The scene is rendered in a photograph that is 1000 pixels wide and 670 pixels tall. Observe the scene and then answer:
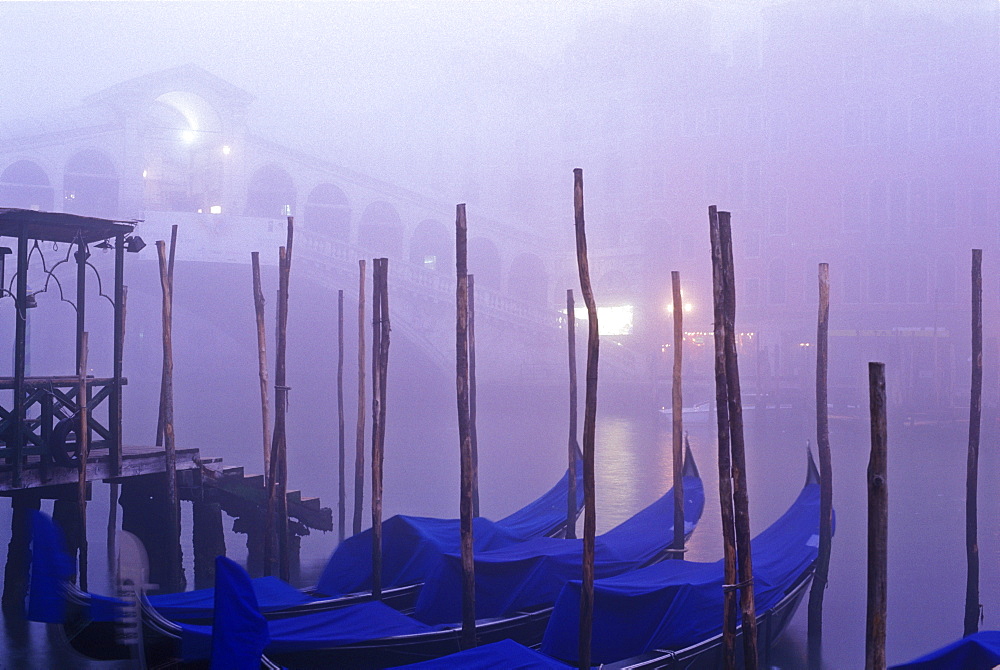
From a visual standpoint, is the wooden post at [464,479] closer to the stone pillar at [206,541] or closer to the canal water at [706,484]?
the canal water at [706,484]

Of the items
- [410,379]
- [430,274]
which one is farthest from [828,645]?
[410,379]

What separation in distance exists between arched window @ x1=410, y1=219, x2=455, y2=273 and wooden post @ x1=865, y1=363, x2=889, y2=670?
87.4 feet

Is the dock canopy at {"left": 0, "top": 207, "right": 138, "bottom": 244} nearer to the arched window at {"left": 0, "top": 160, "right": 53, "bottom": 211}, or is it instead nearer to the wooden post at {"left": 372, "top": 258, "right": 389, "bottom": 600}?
the wooden post at {"left": 372, "top": 258, "right": 389, "bottom": 600}

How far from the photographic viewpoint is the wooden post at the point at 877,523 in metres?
3.53

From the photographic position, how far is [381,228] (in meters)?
29.2

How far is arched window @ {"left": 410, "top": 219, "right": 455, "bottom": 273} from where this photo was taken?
30.2 m

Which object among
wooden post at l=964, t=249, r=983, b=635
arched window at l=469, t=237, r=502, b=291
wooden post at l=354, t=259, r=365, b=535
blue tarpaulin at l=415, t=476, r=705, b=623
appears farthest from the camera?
arched window at l=469, t=237, r=502, b=291

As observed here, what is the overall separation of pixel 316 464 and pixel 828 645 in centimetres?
1102

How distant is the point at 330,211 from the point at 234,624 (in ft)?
81.1

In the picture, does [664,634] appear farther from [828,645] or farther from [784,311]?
[784,311]

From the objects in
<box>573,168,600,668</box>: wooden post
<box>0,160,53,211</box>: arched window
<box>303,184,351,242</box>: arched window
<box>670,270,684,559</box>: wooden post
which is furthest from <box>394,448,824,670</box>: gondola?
<box>303,184,351,242</box>: arched window

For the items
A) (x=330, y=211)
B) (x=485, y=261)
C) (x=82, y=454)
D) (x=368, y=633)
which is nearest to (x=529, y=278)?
(x=485, y=261)

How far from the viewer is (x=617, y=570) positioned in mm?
6855

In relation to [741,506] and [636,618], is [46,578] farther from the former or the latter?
[741,506]
